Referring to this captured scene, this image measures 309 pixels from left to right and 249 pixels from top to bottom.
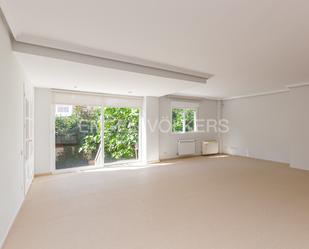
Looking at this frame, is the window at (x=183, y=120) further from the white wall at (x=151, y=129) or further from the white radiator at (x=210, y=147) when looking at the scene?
the white wall at (x=151, y=129)

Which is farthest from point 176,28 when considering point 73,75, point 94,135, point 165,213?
point 94,135

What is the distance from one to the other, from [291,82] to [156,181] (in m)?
4.62

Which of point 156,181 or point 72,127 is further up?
point 72,127

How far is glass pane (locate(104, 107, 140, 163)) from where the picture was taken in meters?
5.94

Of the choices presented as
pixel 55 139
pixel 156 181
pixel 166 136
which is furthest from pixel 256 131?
pixel 55 139

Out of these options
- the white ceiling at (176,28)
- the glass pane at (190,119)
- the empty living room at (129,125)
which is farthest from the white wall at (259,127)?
the white ceiling at (176,28)

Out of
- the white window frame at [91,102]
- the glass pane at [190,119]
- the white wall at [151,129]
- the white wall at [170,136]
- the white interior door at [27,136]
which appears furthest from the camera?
the glass pane at [190,119]

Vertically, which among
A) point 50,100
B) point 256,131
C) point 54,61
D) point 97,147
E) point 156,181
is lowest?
point 156,181

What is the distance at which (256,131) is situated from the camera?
7.00 meters

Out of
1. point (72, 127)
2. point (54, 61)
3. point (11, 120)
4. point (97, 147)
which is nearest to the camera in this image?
point (11, 120)

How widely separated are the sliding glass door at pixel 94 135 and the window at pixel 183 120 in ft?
5.25

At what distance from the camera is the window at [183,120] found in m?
7.27

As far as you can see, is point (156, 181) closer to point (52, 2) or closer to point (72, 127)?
point (72, 127)

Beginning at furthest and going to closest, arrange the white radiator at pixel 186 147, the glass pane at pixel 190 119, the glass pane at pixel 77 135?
the glass pane at pixel 190 119 < the white radiator at pixel 186 147 < the glass pane at pixel 77 135
